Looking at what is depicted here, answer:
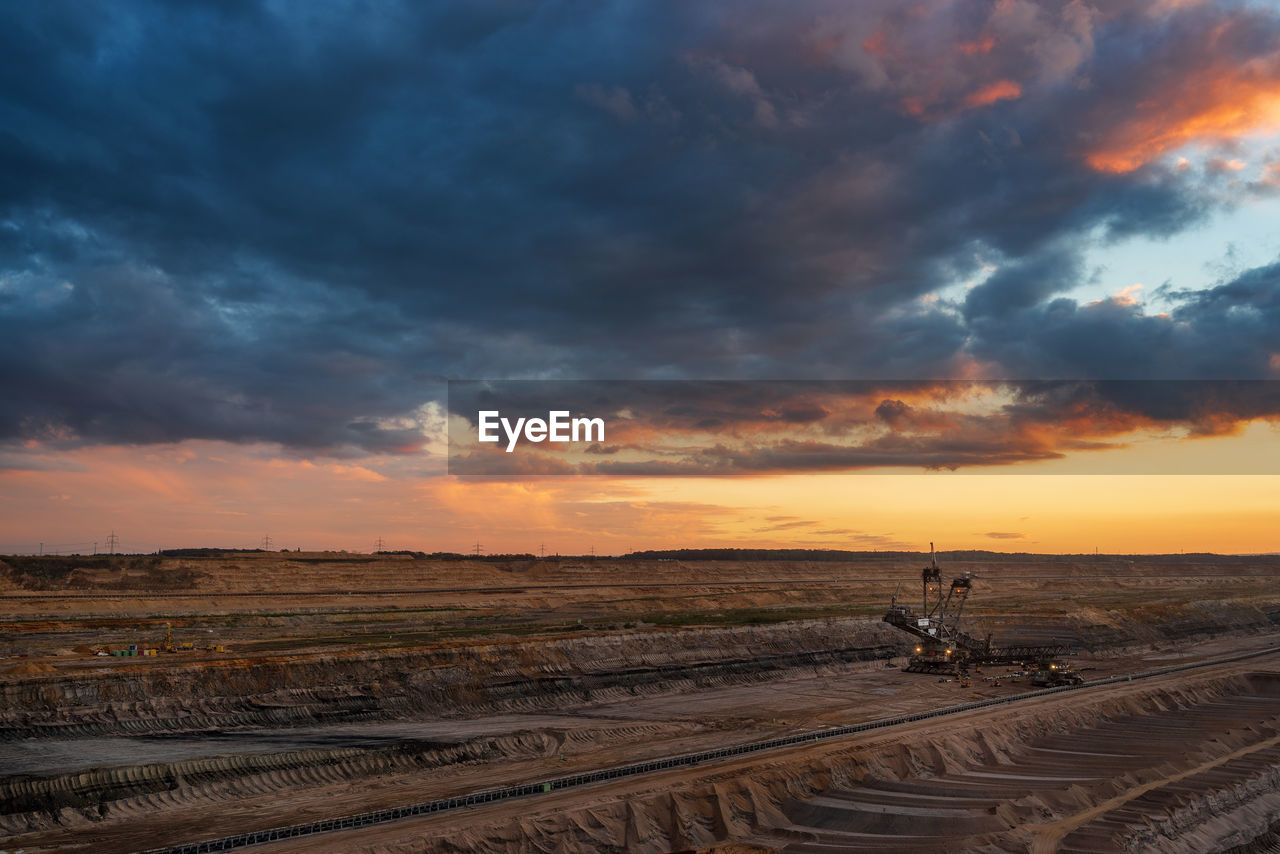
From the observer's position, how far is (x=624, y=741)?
54.2 metres

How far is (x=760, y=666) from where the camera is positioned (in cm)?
8644

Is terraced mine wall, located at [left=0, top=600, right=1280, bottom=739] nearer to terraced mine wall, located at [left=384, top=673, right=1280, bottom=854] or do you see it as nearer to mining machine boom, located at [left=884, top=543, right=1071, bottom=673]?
mining machine boom, located at [left=884, top=543, right=1071, bottom=673]

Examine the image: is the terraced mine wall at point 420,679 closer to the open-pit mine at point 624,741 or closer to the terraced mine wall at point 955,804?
the open-pit mine at point 624,741

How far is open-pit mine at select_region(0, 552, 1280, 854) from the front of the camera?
1460 inches

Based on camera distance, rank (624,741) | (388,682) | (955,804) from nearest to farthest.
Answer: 1. (955,804)
2. (624,741)
3. (388,682)

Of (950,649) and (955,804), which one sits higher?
(950,649)

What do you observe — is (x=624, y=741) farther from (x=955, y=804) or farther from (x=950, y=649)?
(x=950, y=649)

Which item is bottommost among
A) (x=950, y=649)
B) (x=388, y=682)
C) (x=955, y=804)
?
(x=955, y=804)

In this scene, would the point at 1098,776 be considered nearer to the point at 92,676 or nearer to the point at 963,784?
the point at 963,784

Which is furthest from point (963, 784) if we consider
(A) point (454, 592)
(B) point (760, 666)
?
(A) point (454, 592)

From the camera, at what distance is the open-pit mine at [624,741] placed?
37.1 m

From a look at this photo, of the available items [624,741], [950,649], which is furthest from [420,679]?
[950,649]

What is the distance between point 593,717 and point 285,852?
32.3m

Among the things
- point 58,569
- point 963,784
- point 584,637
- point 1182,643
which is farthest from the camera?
point 58,569
